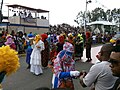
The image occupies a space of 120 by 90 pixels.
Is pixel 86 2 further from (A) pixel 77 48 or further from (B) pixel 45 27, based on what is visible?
(A) pixel 77 48

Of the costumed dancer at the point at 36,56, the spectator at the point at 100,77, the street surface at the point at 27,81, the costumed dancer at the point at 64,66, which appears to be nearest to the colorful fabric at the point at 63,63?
the costumed dancer at the point at 64,66

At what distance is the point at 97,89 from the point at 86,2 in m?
39.9

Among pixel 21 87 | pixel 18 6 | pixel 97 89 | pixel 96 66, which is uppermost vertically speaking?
pixel 18 6

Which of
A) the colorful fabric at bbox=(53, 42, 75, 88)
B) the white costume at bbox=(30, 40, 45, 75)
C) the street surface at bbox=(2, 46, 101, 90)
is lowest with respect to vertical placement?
the street surface at bbox=(2, 46, 101, 90)

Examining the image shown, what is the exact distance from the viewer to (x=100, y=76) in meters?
3.71

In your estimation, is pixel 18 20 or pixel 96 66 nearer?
pixel 96 66

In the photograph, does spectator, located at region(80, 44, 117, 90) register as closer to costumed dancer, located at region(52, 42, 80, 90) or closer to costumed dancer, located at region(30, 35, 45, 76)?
costumed dancer, located at region(52, 42, 80, 90)

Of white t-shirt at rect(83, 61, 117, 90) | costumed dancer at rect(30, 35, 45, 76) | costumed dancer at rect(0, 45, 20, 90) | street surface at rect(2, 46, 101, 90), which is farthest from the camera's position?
costumed dancer at rect(30, 35, 45, 76)

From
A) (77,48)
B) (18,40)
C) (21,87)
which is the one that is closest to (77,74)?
(21,87)

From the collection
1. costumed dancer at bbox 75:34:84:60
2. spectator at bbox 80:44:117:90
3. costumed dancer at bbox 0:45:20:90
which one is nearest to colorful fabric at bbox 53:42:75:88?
costumed dancer at bbox 0:45:20:90

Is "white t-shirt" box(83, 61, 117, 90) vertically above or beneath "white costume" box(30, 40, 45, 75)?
above

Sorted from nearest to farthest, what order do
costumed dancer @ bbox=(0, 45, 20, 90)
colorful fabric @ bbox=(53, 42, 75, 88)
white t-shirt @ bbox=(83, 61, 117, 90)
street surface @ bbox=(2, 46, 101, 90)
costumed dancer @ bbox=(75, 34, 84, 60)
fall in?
1. white t-shirt @ bbox=(83, 61, 117, 90)
2. costumed dancer @ bbox=(0, 45, 20, 90)
3. colorful fabric @ bbox=(53, 42, 75, 88)
4. street surface @ bbox=(2, 46, 101, 90)
5. costumed dancer @ bbox=(75, 34, 84, 60)

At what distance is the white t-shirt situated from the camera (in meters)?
3.71

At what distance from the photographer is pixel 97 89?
12.3ft
